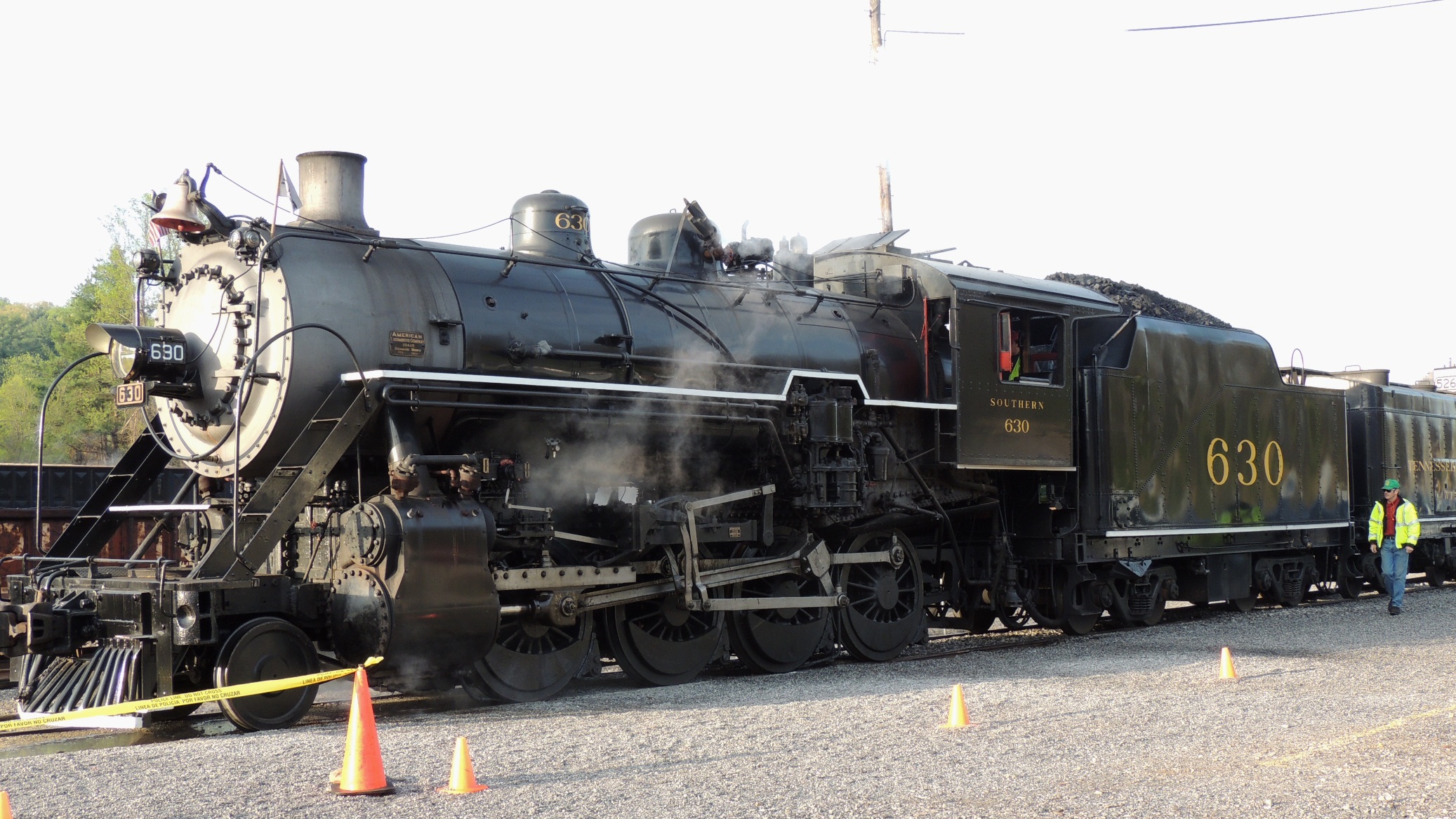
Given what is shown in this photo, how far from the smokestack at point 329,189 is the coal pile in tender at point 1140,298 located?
2025 centimetres

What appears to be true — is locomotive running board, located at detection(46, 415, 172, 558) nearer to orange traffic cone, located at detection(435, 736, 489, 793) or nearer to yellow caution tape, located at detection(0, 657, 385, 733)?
yellow caution tape, located at detection(0, 657, 385, 733)

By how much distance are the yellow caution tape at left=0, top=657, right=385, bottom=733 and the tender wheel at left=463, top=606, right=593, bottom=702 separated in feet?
3.38

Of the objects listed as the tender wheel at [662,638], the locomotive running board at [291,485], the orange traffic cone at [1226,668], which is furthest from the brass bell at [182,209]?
the orange traffic cone at [1226,668]

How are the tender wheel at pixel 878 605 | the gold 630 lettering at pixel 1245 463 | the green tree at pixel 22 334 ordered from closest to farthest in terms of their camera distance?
1. the tender wheel at pixel 878 605
2. the gold 630 lettering at pixel 1245 463
3. the green tree at pixel 22 334

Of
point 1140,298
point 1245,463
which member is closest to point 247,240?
point 1245,463

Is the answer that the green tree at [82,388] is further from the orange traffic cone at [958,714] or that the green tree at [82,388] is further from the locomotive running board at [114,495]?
the orange traffic cone at [958,714]

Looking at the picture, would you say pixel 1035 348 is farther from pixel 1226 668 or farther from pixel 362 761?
pixel 362 761

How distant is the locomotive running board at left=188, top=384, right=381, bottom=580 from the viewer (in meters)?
6.87

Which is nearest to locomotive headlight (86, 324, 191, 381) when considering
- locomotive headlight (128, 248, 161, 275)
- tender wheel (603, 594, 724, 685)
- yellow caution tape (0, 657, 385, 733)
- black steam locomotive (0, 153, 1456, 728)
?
black steam locomotive (0, 153, 1456, 728)

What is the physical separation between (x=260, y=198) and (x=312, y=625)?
2637mm

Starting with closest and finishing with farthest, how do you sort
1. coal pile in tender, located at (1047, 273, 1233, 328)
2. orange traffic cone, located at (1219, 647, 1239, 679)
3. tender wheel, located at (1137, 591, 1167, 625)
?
orange traffic cone, located at (1219, 647, 1239, 679) < tender wheel, located at (1137, 591, 1167, 625) < coal pile in tender, located at (1047, 273, 1233, 328)

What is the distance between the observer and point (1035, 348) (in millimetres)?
11773

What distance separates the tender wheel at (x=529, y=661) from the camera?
7.92 metres

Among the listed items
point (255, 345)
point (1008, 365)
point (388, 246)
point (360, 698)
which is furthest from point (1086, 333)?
point (360, 698)
